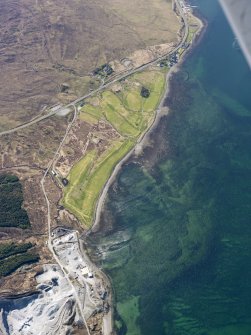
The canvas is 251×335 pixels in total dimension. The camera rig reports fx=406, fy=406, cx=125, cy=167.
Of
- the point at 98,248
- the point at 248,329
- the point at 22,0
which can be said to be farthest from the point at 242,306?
the point at 22,0

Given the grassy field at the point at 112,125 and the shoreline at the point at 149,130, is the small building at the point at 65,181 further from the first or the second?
the shoreline at the point at 149,130

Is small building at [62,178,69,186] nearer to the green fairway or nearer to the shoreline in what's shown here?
the green fairway

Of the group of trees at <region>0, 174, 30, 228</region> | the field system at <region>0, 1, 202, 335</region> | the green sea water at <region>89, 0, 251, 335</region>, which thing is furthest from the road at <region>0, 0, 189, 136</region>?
the group of trees at <region>0, 174, 30, 228</region>

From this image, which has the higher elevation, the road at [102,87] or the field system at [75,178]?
the road at [102,87]

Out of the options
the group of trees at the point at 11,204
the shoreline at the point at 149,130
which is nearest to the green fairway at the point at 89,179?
the shoreline at the point at 149,130

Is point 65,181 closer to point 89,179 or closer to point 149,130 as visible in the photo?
point 89,179

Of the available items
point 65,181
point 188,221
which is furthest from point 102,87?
point 188,221
